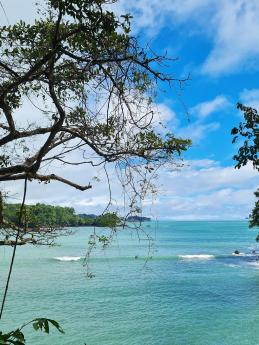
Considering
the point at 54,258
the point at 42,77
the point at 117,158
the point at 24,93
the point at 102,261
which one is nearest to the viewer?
Answer: the point at 42,77

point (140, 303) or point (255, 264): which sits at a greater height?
point (255, 264)

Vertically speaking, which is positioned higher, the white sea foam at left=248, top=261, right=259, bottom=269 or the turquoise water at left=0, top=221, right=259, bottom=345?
the white sea foam at left=248, top=261, right=259, bottom=269

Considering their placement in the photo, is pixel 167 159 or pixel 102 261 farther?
pixel 102 261

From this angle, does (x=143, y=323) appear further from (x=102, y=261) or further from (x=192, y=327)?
(x=102, y=261)

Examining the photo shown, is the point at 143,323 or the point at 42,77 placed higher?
the point at 42,77

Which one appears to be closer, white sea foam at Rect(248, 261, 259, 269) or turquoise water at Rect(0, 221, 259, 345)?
turquoise water at Rect(0, 221, 259, 345)

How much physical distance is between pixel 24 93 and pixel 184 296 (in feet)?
64.8

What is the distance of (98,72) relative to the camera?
409cm

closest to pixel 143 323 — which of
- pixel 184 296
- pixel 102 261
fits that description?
pixel 184 296

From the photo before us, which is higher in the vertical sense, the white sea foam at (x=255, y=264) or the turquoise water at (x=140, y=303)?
the white sea foam at (x=255, y=264)

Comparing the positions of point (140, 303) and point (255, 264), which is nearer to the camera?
point (140, 303)

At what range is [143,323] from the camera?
1784 centimetres

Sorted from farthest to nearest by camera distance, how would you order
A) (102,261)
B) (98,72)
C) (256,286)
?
(102,261) < (256,286) < (98,72)

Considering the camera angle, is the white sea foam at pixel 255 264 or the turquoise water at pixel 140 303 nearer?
the turquoise water at pixel 140 303
